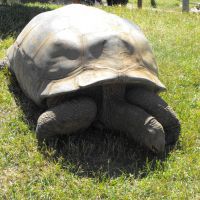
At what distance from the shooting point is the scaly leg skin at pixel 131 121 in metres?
3.38

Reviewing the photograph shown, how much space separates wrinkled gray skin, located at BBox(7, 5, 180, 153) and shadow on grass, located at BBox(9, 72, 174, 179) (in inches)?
3.7

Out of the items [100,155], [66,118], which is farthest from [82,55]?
[100,155]

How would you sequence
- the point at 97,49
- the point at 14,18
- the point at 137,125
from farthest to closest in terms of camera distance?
the point at 14,18 → the point at 97,49 → the point at 137,125

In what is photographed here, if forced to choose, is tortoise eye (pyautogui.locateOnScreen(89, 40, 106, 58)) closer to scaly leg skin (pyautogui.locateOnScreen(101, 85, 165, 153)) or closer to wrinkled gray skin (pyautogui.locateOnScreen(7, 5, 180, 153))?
wrinkled gray skin (pyautogui.locateOnScreen(7, 5, 180, 153))

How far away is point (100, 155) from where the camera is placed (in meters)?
3.49

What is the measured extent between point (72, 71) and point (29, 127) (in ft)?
2.26

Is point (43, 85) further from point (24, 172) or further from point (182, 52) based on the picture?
point (182, 52)

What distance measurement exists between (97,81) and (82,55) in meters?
0.32

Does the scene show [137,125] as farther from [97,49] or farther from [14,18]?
[14,18]

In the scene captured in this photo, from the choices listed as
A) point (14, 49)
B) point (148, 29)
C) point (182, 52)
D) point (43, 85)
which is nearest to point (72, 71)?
point (43, 85)

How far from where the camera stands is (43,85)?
143 inches

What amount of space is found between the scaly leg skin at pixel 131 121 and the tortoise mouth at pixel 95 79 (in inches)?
7.1

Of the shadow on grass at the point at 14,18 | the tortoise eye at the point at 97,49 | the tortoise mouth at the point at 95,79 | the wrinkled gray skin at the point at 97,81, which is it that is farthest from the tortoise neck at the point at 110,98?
the shadow on grass at the point at 14,18

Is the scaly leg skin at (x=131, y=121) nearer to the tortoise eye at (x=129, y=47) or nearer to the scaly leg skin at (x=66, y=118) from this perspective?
the scaly leg skin at (x=66, y=118)
